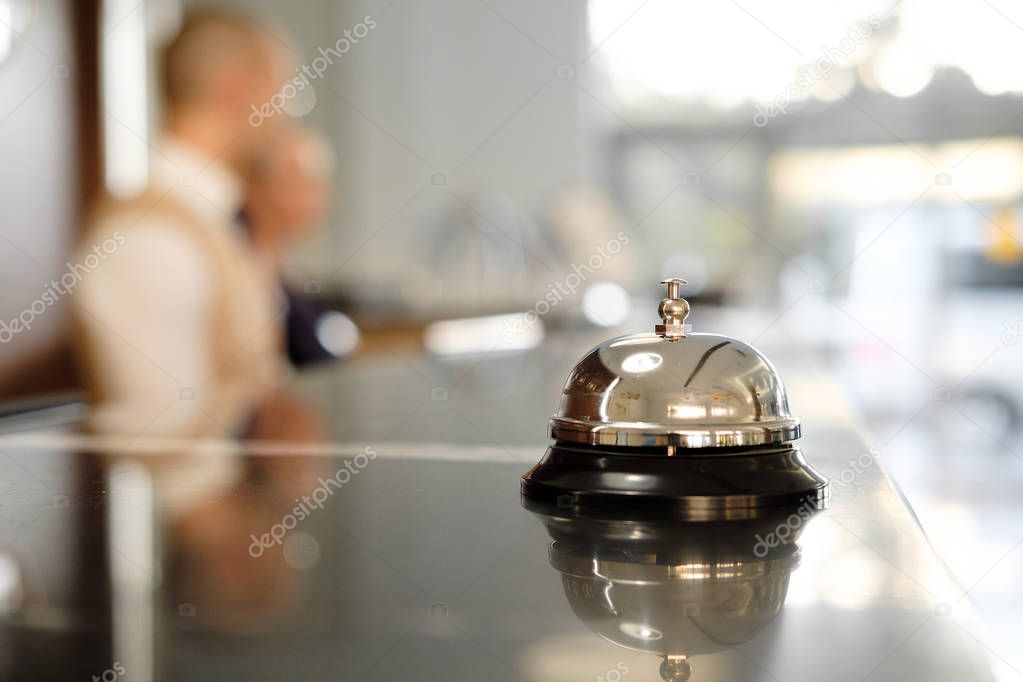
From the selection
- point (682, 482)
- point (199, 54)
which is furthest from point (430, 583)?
point (199, 54)

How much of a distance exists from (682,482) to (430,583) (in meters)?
0.22

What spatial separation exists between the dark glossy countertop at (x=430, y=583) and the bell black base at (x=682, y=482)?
0.08 feet

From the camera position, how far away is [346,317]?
530cm

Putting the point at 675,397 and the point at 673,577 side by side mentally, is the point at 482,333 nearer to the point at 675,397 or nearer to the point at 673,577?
the point at 675,397

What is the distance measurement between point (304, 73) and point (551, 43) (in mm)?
1752

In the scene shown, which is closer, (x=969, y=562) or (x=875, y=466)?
(x=875, y=466)

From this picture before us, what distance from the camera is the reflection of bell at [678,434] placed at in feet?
2.20

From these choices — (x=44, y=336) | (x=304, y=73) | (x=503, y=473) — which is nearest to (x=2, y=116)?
(x=44, y=336)

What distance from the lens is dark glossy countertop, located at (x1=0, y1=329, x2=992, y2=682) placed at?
374 millimetres

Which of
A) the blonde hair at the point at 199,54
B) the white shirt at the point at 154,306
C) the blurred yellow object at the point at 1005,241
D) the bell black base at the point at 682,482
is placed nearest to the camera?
the bell black base at the point at 682,482

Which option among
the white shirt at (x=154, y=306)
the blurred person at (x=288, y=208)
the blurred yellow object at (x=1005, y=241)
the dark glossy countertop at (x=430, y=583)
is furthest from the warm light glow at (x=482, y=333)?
the blurred yellow object at (x=1005, y=241)

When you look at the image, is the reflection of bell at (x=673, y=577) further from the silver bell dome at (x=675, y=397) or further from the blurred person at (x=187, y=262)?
the blurred person at (x=187, y=262)

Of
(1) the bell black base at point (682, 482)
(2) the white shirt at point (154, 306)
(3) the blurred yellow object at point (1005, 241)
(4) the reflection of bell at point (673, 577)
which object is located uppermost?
(3) the blurred yellow object at point (1005, 241)

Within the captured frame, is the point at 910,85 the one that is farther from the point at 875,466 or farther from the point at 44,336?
the point at 875,466
